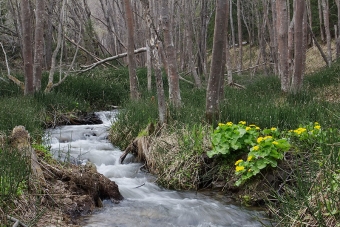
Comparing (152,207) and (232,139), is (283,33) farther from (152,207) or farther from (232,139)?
(152,207)

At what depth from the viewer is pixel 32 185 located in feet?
13.8

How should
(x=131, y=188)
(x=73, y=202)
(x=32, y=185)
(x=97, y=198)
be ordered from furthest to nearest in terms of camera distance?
(x=131, y=188) < (x=97, y=198) < (x=73, y=202) < (x=32, y=185)

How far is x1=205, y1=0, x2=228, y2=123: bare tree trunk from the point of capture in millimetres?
6691

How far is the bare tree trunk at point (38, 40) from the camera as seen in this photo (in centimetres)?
1029

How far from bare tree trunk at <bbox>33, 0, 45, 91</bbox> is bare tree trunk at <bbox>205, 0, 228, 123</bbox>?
17.7ft

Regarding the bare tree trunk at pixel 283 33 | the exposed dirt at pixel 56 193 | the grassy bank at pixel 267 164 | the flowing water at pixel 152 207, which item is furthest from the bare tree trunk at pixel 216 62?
the bare tree trunk at pixel 283 33

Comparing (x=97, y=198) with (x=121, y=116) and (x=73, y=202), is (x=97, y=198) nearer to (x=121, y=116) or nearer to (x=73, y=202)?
(x=73, y=202)

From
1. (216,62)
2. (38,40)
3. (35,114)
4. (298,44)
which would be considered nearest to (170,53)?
(216,62)

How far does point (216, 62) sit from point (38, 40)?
5624 millimetres

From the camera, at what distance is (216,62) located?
6.72 metres

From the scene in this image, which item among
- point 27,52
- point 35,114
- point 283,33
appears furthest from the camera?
point 27,52

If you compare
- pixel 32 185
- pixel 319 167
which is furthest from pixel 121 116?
pixel 319 167

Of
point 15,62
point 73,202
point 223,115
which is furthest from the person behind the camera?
point 15,62

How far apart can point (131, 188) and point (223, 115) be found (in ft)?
6.78
